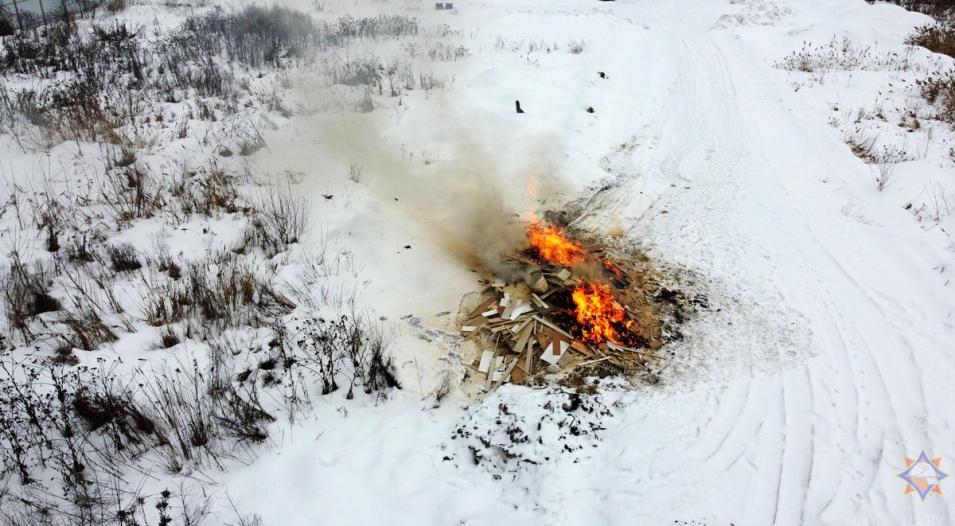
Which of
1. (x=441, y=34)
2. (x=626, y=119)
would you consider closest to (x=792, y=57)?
(x=626, y=119)

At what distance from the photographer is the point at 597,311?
5500mm

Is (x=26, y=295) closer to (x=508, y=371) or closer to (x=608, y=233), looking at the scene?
(x=508, y=371)

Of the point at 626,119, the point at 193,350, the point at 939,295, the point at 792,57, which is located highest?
the point at 792,57

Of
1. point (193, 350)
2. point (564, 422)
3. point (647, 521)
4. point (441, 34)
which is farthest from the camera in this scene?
point (441, 34)

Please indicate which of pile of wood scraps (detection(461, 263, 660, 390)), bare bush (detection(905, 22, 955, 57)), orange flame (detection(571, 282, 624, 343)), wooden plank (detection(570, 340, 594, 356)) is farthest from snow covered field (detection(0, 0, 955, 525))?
bare bush (detection(905, 22, 955, 57))

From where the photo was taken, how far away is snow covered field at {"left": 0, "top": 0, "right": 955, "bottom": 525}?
377 centimetres

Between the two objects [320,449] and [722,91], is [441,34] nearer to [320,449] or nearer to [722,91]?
[722,91]

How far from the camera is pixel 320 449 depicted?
157 inches

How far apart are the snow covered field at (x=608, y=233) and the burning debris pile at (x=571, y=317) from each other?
0.29 meters

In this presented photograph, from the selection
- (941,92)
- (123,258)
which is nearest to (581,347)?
(123,258)

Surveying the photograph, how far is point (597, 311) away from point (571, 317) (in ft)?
1.04

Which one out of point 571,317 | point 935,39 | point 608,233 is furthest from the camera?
point 935,39

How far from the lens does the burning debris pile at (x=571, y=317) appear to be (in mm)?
4992

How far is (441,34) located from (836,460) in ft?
52.5
